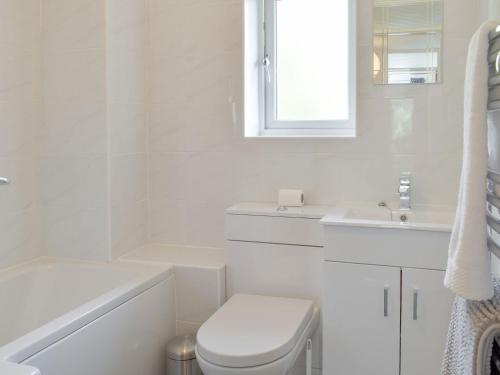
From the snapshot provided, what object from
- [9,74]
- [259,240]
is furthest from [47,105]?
[259,240]

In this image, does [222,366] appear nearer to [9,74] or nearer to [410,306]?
[410,306]

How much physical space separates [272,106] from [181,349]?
1.25 m

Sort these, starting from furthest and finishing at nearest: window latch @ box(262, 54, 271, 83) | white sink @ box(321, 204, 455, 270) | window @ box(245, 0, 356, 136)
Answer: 1. window latch @ box(262, 54, 271, 83)
2. window @ box(245, 0, 356, 136)
3. white sink @ box(321, 204, 455, 270)

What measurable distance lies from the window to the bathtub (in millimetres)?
915

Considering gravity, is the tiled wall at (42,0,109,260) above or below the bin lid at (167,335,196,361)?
above

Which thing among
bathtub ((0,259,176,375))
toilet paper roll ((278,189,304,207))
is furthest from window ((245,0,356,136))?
bathtub ((0,259,176,375))

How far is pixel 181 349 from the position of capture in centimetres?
213

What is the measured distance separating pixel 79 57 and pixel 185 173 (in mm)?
738

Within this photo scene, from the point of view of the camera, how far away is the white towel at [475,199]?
101cm

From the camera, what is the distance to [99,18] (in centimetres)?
228

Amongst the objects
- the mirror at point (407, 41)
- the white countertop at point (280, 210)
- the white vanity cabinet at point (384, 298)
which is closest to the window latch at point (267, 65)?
the mirror at point (407, 41)

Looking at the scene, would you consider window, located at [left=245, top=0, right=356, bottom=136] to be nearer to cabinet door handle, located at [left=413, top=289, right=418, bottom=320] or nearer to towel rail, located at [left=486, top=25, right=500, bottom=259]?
cabinet door handle, located at [left=413, top=289, right=418, bottom=320]

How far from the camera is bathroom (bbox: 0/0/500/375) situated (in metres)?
1.95

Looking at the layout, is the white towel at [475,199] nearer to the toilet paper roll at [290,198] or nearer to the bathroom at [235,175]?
the bathroom at [235,175]
